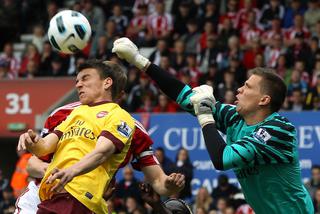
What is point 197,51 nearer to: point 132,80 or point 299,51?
point 132,80

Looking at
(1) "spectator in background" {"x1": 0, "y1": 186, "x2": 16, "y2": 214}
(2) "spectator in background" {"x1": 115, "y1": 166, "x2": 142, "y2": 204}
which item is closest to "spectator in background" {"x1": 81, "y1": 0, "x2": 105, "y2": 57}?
(1) "spectator in background" {"x1": 0, "y1": 186, "x2": 16, "y2": 214}

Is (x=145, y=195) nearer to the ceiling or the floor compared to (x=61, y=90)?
nearer to the ceiling

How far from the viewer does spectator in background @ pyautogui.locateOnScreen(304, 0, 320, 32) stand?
1819 cm

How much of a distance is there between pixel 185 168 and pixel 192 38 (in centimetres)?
474

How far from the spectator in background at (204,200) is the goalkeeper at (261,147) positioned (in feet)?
23.1

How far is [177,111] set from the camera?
17.2m

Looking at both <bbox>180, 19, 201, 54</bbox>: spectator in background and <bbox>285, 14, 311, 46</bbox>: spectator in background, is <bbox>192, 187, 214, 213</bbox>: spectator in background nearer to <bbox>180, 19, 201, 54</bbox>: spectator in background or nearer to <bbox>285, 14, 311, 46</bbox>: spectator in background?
<bbox>285, 14, 311, 46</bbox>: spectator in background

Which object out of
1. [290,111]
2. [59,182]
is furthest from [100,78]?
[290,111]

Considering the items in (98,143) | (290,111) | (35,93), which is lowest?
(35,93)

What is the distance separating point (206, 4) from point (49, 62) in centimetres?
345

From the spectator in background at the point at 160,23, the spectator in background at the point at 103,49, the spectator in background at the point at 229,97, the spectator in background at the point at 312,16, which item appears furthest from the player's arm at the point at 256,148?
the spectator in background at the point at 160,23

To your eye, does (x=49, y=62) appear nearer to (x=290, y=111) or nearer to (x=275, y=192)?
(x=290, y=111)

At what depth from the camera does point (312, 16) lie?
18.3 m

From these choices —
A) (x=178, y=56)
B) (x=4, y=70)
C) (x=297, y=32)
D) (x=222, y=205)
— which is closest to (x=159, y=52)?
(x=178, y=56)
